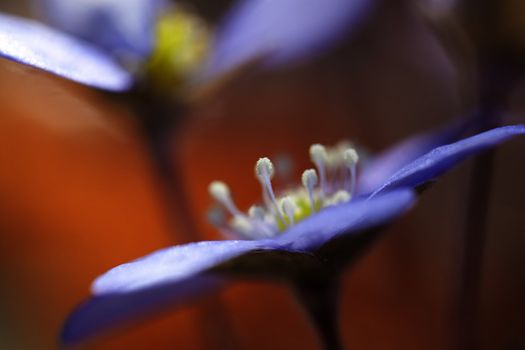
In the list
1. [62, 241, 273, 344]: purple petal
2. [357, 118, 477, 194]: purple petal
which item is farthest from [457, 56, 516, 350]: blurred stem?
[62, 241, 273, 344]: purple petal

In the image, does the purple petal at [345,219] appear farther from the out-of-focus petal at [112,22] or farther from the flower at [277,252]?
the out-of-focus petal at [112,22]

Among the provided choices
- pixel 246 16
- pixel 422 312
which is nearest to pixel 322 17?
pixel 246 16

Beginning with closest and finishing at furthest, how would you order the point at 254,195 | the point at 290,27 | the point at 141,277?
the point at 141,277, the point at 290,27, the point at 254,195

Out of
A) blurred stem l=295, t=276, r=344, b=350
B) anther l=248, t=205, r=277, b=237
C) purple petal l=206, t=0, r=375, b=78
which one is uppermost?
purple petal l=206, t=0, r=375, b=78

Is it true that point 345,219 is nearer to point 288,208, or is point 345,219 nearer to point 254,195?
point 288,208

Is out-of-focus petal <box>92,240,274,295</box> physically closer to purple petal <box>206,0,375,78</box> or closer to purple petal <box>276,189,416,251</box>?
purple petal <box>276,189,416,251</box>

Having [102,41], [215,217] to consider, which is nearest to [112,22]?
[102,41]

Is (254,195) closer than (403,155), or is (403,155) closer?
(403,155)
